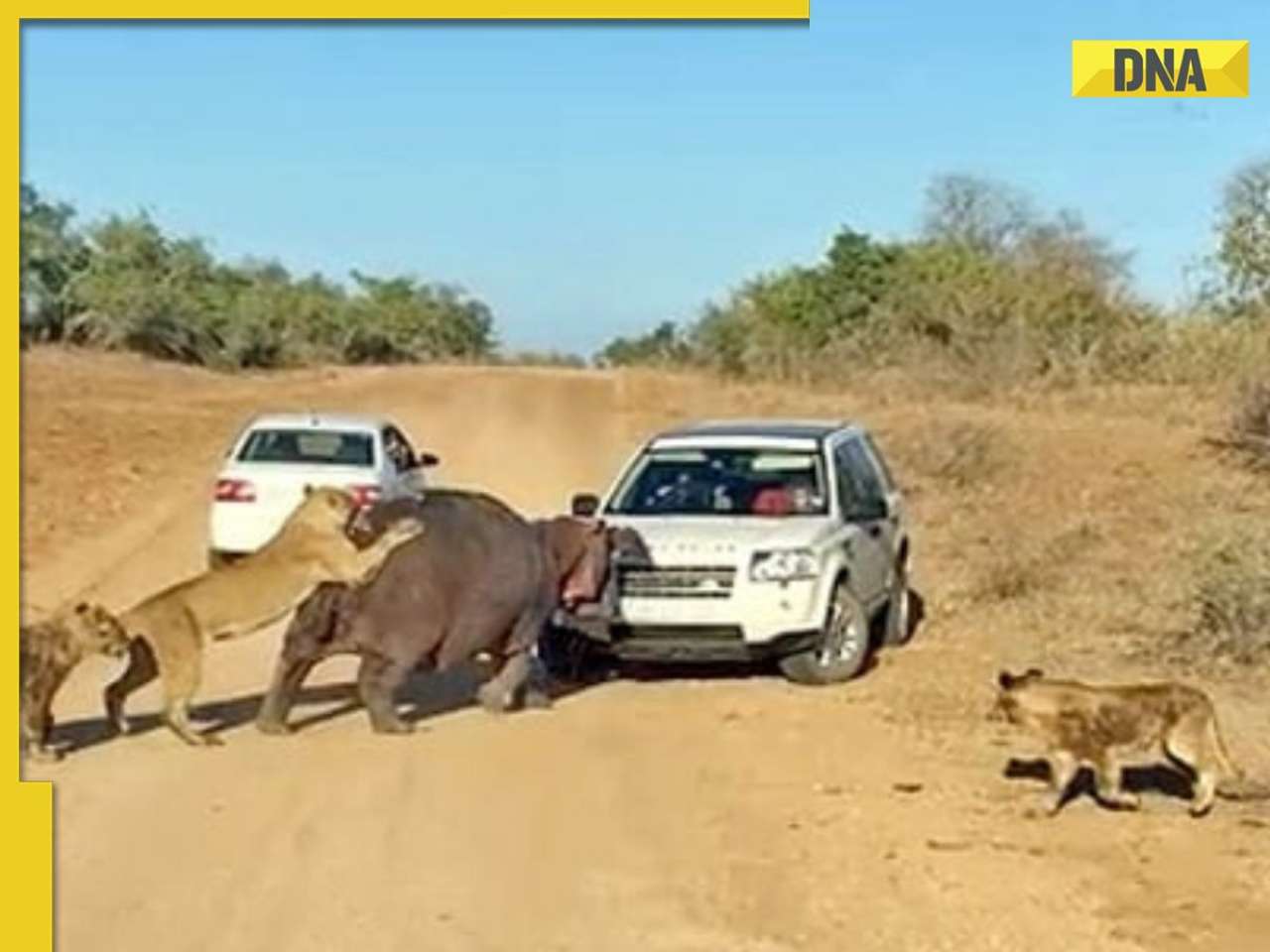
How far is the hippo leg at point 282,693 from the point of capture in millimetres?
12156

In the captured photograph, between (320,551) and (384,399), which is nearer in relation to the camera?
(320,551)

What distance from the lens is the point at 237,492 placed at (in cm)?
2148

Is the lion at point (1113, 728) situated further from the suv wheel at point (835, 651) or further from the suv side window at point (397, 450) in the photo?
the suv side window at point (397, 450)

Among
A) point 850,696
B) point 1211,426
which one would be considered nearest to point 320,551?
point 850,696

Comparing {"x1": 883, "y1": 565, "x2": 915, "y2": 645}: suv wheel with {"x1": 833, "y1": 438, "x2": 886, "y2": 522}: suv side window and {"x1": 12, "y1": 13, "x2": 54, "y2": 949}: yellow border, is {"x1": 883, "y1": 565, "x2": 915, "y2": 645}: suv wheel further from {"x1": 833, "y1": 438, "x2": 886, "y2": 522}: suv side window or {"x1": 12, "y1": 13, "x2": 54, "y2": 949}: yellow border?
{"x1": 12, "y1": 13, "x2": 54, "y2": 949}: yellow border

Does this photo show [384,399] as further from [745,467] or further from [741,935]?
[741,935]

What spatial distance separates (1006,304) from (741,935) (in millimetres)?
51317

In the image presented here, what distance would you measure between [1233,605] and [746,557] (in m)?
3.17

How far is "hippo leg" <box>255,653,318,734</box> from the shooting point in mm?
12156

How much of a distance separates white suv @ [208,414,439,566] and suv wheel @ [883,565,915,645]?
571cm

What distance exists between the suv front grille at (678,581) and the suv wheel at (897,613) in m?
2.40

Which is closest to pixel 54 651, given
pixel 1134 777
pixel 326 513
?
pixel 326 513

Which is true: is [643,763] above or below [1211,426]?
below

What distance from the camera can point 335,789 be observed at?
34.0ft
